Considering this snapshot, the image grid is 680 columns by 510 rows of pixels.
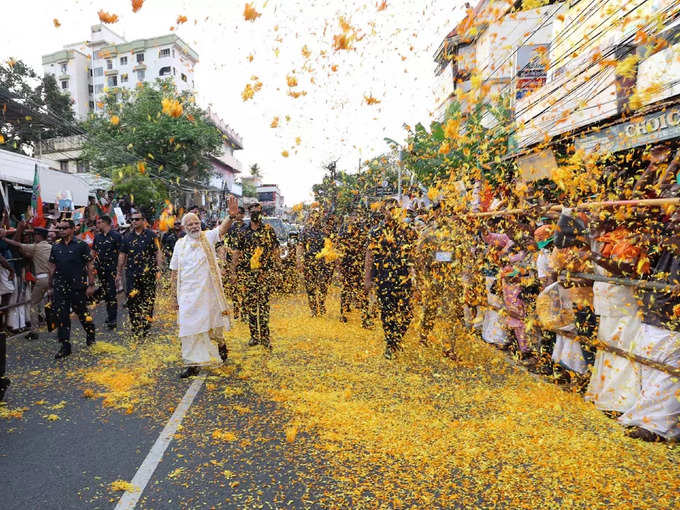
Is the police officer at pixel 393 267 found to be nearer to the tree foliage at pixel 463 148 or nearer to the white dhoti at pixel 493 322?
the white dhoti at pixel 493 322

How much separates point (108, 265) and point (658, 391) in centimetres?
873

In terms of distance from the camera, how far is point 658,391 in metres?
4.25

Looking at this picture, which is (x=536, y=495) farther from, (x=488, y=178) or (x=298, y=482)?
(x=488, y=178)

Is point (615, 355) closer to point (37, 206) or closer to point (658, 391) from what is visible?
point (658, 391)

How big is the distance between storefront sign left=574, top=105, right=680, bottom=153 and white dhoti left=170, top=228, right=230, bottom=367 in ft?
22.7

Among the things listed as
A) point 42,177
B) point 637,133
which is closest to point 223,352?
point 637,133

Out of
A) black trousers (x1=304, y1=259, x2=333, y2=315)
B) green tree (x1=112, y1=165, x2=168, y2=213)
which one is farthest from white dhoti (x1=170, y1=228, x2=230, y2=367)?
green tree (x1=112, y1=165, x2=168, y2=213)

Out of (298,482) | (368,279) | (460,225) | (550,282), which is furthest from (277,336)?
(298,482)

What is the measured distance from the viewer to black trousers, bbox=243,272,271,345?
7.73 metres

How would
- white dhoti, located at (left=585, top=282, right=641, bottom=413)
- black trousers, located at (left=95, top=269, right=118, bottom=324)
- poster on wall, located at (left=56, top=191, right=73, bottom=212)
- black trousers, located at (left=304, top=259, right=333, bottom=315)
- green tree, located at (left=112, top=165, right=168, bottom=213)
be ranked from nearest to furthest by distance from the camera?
white dhoti, located at (left=585, top=282, right=641, bottom=413)
black trousers, located at (left=95, top=269, right=118, bottom=324)
black trousers, located at (left=304, top=259, right=333, bottom=315)
poster on wall, located at (left=56, top=191, right=73, bottom=212)
green tree, located at (left=112, top=165, right=168, bottom=213)

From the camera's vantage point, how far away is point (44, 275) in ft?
31.0

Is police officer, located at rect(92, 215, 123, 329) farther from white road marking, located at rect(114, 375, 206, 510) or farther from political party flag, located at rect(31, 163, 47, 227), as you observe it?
white road marking, located at rect(114, 375, 206, 510)

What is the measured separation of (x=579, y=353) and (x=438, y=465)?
2.86 metres

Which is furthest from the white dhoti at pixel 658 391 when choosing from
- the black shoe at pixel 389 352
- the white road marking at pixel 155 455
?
the white road marking at pixel 155 455
